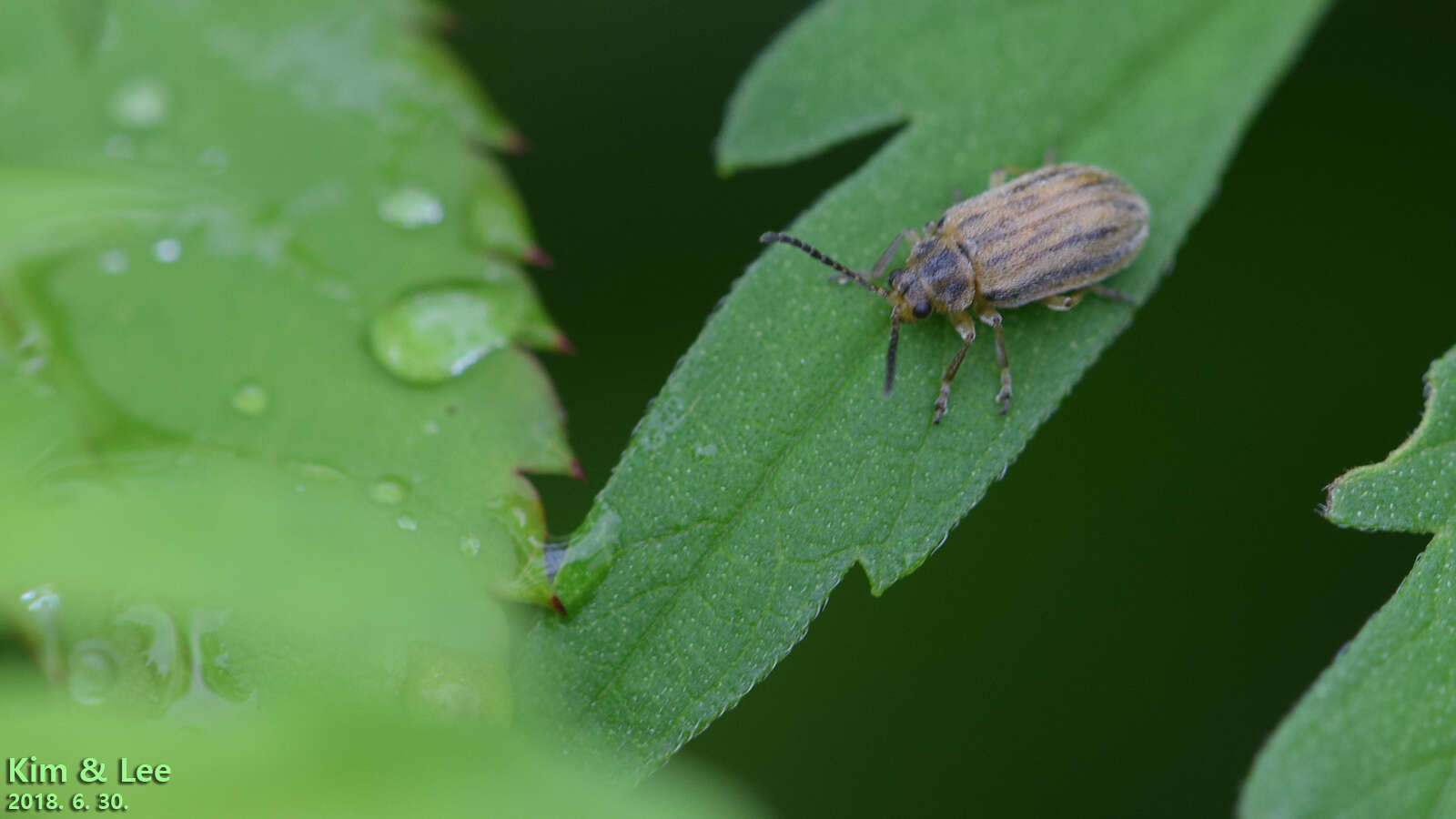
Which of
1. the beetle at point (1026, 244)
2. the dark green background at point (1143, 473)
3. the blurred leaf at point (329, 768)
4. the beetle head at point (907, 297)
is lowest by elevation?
the dark green background at point (1143, 473)

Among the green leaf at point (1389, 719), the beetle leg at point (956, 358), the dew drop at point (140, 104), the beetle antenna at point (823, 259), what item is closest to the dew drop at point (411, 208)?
the dew drop at point (140, 104)

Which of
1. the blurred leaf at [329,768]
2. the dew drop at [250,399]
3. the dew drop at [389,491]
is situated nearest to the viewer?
the blurred leaf at [329,768]

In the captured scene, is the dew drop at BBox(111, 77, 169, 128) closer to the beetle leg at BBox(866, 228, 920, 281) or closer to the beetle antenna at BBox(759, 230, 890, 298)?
the beetle antenna at BBox(759, 230, 890, 298)

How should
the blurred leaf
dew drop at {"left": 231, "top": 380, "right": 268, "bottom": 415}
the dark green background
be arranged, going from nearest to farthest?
the blurred leaf, dew drop at {"left": 231, "top": 380, "right": 268, "bottom": 415}, the dark green background

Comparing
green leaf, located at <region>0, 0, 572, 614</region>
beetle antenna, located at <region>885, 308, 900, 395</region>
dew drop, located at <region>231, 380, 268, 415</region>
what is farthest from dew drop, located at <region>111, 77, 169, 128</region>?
beetle antenna, located at <region>885, 308, 900, 395</region>

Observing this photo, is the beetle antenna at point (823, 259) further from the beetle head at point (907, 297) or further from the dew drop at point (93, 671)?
the dew drop at point (93, 671)

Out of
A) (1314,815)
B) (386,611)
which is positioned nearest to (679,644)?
(386,611)
